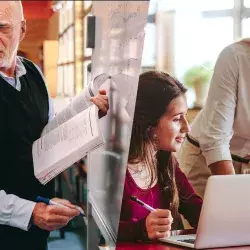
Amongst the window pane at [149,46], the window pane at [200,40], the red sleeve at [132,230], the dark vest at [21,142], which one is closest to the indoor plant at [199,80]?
the window pane at [200,40]

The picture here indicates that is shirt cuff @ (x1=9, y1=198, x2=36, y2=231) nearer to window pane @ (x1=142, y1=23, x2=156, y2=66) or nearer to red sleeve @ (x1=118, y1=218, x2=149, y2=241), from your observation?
red sleeve @ (x1=118, y1=218, x2=149, y2=241)

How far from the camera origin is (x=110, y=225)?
1.53 m

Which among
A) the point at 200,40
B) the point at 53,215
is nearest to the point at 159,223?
the point at 53,215

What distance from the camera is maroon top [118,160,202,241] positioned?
133 centimetres

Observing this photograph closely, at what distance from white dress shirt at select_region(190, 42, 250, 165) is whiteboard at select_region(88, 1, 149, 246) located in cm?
21

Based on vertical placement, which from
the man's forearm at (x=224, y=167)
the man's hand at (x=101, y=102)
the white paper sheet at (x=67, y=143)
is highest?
the man's hand at (x=101, y=102)

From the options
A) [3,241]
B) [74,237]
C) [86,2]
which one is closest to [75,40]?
[86,2]

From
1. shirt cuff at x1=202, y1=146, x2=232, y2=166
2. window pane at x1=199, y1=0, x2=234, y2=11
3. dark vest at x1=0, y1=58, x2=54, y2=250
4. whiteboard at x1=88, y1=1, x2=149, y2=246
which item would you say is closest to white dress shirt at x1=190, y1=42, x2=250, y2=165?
shirt cuff at x1=202, y1=146, x2=232, y2=166

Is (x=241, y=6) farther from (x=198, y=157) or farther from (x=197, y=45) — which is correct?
(x=198, y=157)

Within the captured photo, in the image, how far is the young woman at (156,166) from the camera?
132cm

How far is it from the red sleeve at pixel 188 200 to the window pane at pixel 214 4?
1.38 ft

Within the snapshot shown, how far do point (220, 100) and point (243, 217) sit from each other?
0.31 metres

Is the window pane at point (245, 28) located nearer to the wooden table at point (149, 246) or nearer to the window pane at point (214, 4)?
the window pane at point (214, 4)

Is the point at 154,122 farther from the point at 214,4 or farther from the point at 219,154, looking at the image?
the point at 214,4
